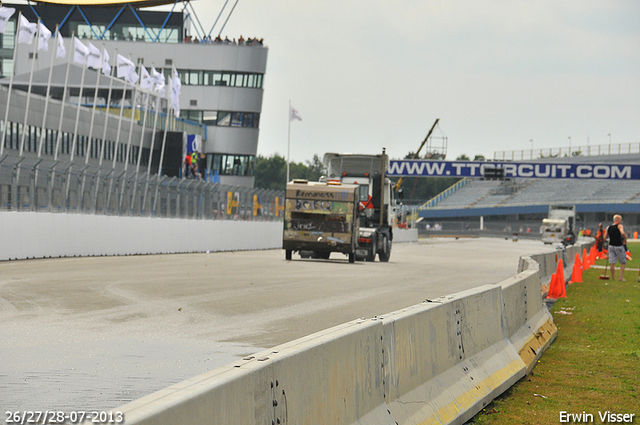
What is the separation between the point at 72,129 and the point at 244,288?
48188 mm

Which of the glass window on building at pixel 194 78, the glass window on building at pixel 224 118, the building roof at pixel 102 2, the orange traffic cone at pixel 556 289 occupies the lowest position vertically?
the orange traffic cone at pixel 556 289

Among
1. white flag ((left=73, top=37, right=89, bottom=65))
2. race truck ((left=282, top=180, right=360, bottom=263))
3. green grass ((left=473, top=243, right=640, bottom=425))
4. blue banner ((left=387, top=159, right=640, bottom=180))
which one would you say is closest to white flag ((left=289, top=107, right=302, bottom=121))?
blue banner ((left=387, top=159, right=640, bottom=180))

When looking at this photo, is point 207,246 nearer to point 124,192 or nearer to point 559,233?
point 124,192

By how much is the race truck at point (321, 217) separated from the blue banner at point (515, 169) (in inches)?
1367

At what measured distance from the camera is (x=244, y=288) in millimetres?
17375

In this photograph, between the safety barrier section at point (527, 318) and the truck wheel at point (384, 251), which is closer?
the safety barrier section at point (527, 318)

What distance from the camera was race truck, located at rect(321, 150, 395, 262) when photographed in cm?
3194

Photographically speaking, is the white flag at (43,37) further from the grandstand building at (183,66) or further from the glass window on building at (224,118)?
the glass window on building at (224,118)

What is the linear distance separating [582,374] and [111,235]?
2255cm

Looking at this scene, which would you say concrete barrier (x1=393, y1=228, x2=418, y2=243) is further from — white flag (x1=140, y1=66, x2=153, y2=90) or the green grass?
the green grass

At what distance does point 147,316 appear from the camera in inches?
474

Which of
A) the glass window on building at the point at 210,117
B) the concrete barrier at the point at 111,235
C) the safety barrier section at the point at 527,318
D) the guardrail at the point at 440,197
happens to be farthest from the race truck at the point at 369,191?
the guardrail at the point at 440,197

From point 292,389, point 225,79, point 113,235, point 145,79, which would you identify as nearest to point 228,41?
point 225,79

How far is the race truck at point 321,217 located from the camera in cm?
2931
